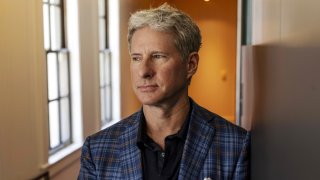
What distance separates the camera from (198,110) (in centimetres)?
108

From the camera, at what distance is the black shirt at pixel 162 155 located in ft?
3.21

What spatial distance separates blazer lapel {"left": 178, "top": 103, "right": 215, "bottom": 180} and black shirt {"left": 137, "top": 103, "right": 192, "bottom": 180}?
0.08 ft

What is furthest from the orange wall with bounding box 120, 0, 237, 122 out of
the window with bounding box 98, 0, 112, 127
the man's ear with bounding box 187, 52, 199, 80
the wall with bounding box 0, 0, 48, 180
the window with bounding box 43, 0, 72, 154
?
the man's ear with bounding box 187, 52, 199, 80

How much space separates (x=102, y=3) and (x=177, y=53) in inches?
144

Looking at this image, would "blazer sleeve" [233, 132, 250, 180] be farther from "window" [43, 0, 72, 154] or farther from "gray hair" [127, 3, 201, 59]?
"window" [43, 0, 72, 154]

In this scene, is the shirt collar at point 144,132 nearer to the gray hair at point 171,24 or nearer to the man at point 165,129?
the man at point 165,129

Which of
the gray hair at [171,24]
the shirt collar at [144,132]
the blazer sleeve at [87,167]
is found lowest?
the blazer sleeve at [87,167]

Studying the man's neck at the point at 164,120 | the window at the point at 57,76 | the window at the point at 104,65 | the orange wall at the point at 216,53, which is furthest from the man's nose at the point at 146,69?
the orange wall at the point at 216,53

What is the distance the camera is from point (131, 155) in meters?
1.01

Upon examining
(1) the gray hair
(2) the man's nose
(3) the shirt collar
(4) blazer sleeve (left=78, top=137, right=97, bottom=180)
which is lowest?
(4) blazer sleeve (left=78, top=137, right=97, bottom=180)

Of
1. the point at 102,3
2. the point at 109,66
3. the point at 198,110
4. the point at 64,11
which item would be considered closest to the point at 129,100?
the point at 109,66

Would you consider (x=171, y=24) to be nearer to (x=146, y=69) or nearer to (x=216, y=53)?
(x=146, y=69)

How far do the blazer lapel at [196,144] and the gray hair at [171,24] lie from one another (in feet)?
0.62

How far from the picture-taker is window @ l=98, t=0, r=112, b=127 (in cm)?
443
